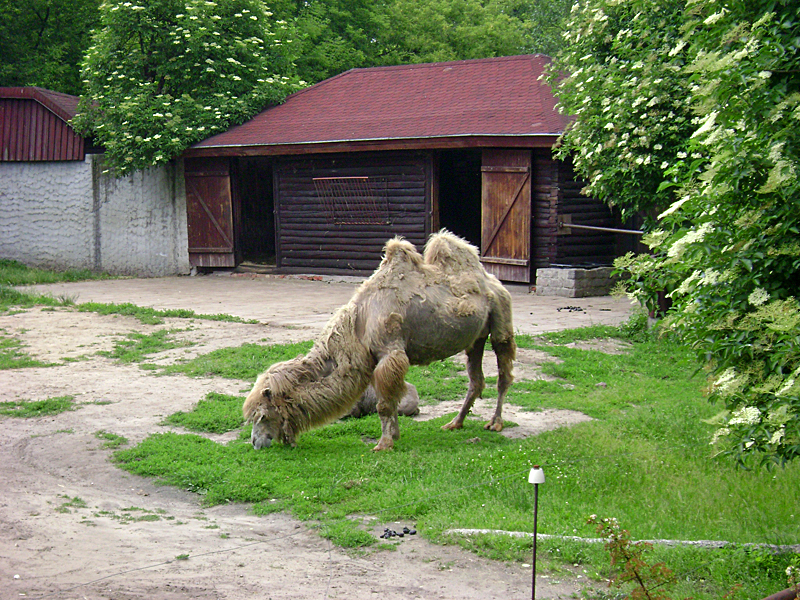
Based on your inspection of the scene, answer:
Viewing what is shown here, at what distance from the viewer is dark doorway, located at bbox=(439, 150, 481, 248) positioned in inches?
853

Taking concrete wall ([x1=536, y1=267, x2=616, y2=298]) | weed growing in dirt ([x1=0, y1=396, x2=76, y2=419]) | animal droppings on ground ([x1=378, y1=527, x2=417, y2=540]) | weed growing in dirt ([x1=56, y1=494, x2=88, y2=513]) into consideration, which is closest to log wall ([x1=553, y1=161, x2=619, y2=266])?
concrete wall ([x1=536, y1=267, x2=616, y2=298])

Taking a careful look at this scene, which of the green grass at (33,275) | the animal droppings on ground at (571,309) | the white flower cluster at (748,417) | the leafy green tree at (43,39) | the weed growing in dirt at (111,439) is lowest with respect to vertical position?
the weed growing in dirt at (111,439)

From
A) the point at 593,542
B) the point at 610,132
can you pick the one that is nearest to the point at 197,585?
the point at 593,542

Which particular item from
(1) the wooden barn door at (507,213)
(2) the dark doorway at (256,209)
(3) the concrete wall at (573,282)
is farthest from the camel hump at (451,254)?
(2) the dark doorway at (256,209)

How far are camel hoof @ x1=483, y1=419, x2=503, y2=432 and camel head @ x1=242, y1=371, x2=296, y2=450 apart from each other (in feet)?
6.23

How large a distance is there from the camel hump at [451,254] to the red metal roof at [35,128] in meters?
15.9

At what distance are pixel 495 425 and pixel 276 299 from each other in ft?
29.2

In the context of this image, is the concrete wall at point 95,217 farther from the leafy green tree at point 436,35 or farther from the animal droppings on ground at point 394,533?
the animal droppings on ground at point 394,533

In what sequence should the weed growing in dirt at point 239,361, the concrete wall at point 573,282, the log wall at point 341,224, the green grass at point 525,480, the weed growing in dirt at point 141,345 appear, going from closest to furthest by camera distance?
1. the green grass at point 525,480
2. the weed growing in dirt at point 239,361
3. the weed growing in dirt at point 141,345
4. the concrete wall at point 573,282
5. the log wall at point 341,224

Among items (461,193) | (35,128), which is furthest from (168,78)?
(461,193)

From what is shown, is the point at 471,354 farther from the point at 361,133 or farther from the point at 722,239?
the point at 361,133

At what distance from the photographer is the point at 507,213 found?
1669 cm

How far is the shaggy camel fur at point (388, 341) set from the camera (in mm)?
7051

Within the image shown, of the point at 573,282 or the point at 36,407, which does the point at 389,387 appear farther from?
the point at 573,282
